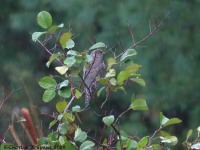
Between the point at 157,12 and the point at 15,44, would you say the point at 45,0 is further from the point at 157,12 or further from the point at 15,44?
the point at 157,12

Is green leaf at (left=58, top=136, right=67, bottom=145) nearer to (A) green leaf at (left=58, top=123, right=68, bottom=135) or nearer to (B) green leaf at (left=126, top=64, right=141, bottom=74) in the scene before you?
(A) green leaf at (left=58, top=123, right=68, bottom=135)

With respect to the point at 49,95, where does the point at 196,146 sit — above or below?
below

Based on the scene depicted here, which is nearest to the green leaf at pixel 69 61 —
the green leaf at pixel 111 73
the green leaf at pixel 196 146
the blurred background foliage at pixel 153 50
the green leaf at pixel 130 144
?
the green leaf at pixel 111 73

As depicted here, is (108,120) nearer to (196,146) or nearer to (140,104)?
(140,104)

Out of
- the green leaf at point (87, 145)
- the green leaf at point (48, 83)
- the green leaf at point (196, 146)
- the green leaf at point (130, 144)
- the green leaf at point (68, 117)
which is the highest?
the green leaf at point (48, 83)

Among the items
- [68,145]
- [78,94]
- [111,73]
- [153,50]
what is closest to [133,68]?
[111,73]

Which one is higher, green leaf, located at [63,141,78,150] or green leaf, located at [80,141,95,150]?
green leaf, located at [63,141,78,150]

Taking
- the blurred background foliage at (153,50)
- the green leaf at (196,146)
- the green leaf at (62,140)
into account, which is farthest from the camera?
the blurred background foliage at (153,50)

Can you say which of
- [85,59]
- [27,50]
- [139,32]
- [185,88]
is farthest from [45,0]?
[85,59]

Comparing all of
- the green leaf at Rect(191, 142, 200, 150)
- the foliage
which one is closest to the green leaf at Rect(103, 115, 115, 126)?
the foliage

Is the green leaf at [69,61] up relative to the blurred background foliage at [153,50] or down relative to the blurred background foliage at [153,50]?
up

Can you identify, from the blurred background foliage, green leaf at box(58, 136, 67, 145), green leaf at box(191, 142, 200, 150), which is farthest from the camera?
the blurred background foliage

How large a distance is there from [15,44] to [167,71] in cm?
165

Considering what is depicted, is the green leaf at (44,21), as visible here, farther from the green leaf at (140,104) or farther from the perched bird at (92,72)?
the green leaf at (140,104)
